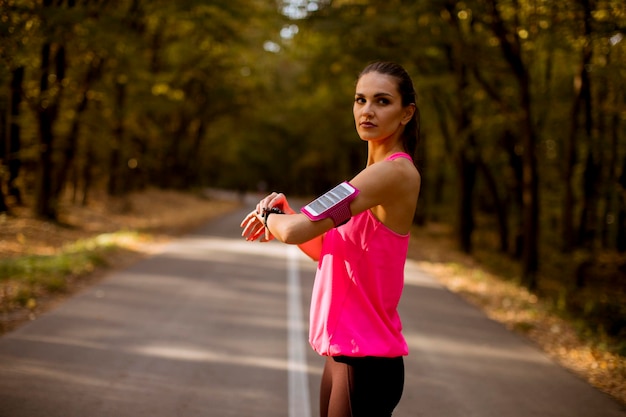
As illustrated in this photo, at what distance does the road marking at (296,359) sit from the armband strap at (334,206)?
3576mm

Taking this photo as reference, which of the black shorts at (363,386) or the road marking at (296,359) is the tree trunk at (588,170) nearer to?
the road marking at (296,359)

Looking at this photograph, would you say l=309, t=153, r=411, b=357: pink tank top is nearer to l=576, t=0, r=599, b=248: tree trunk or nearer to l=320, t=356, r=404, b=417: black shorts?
l=320, t=356, r=404, b=417: black shorts

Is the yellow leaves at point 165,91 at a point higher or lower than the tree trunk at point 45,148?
higher

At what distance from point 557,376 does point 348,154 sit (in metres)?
41.8

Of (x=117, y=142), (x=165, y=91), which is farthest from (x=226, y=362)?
(x=117, y=142)

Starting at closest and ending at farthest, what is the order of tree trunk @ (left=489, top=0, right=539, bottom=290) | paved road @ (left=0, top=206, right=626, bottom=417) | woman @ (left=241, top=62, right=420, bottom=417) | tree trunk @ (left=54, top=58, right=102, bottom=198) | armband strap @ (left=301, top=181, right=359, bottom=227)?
1. armband strap @ (left=301, top=181, right=359, bottom=227)
2. woman @ (left=241, top=62, right=420, bottom=417)
3. paved road @ (left=0, top=206, right=626, bottom=417)
4. tree trunk @ (left=489, top=0, right=539, bottom=290)
5. tree trunk @ (left=54, top=58, right=102, bottom=198)

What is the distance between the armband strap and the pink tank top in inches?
7.3

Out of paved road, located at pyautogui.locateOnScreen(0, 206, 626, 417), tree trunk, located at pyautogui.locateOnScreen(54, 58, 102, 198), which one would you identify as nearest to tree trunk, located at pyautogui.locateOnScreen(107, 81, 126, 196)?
tree trunk, located at pyautogui.locateOnScreen(54, 58, 102, 198)

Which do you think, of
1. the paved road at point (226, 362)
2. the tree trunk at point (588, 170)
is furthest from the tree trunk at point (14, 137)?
the tree trunk at point (588, 170)

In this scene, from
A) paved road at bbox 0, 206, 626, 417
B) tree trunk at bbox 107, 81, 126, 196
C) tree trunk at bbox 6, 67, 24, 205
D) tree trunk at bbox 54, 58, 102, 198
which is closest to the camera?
paved road at bbox 0, 206, 626, 417

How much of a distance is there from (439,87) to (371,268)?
1931 centimetres

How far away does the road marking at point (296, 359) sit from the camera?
5.73 metres

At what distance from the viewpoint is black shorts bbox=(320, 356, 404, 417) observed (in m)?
2.54

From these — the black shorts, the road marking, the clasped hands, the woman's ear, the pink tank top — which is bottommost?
the road marking
